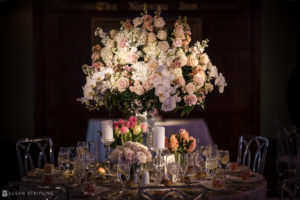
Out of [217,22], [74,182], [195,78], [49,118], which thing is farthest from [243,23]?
[74,182]

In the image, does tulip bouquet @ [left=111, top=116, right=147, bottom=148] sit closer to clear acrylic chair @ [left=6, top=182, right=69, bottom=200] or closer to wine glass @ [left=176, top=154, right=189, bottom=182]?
wine glass @ [left=176, top=154, right=189, bottom=182]

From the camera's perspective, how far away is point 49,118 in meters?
6.68

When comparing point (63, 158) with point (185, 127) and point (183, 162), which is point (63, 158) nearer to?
point (183, 162)

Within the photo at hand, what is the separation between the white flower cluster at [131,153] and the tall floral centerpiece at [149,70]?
30cm

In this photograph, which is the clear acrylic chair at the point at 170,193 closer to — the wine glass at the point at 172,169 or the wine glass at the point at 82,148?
the wine glass at the point at 172,169

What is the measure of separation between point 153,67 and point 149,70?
0.12 ft

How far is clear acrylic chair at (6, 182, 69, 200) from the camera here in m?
2.15

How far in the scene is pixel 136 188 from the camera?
254 centimetres

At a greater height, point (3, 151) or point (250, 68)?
point (250, 68)

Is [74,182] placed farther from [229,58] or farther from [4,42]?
[4,42]

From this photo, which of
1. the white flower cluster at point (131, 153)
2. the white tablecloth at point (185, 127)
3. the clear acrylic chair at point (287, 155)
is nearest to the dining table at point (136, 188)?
the white flower cluster at point (131, 153)

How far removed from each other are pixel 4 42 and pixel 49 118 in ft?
8.05

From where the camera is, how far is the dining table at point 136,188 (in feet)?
7.98

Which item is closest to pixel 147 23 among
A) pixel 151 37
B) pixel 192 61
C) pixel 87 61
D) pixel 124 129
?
pixel 151 37
